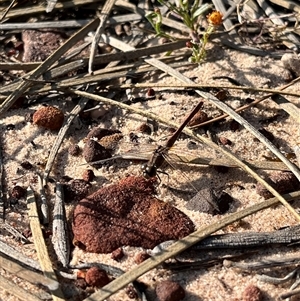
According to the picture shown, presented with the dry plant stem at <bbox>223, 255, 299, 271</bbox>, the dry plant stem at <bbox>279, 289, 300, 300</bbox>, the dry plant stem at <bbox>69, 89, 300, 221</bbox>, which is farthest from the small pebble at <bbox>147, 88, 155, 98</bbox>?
the dry plant stem at <bbox>279, 289, 300, 300</bbox>

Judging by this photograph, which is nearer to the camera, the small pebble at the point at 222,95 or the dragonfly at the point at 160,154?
the dragonfly at the point at 160,154

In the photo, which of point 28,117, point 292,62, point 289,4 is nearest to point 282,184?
point 292,62

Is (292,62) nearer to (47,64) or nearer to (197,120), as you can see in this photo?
(197,120)

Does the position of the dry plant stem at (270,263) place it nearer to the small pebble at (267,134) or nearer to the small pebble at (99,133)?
the small pebble at (267,134)

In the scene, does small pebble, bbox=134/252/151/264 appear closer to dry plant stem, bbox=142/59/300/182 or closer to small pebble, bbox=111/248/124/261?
small pebble, bbox=111/248/124/261

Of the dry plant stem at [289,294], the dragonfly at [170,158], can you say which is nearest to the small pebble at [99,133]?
the dragonfly at [170,158]

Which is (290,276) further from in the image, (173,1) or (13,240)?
(173,1)
